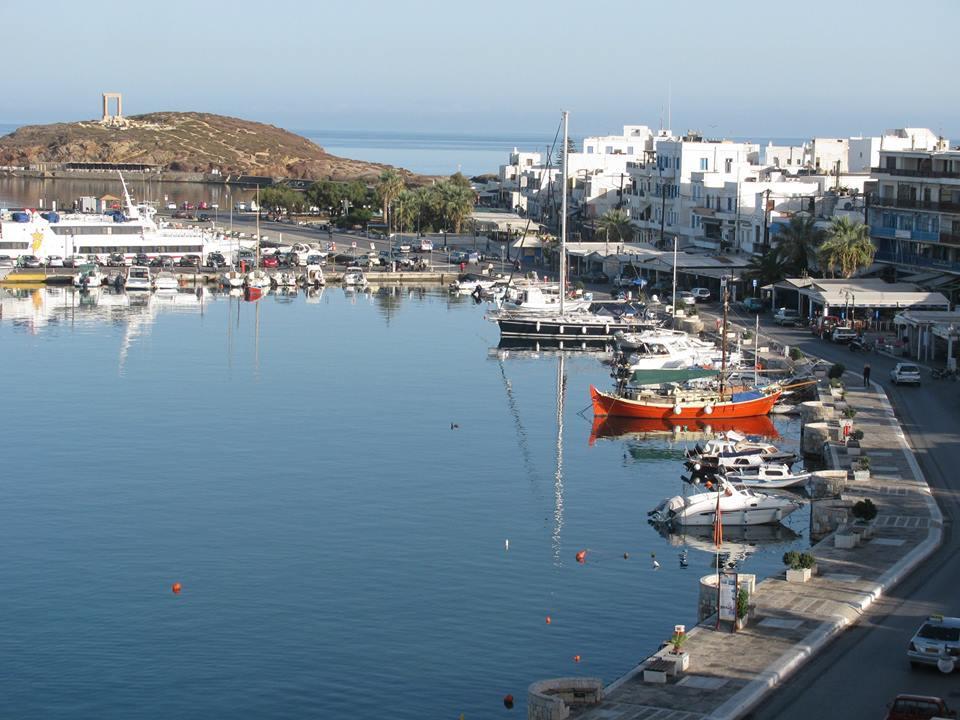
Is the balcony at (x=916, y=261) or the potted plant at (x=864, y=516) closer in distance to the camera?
the potted plant at (x=864, y=516)

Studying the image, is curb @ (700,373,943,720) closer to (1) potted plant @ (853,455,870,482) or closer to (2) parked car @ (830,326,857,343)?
A: (1) potted plant @ (853,455,870,482)

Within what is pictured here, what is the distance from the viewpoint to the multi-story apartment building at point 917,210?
90.0m

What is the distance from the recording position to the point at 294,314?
105m

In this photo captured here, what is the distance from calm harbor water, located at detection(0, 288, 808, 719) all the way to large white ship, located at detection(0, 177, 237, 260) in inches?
1639

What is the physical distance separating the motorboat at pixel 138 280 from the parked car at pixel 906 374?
62796 mm

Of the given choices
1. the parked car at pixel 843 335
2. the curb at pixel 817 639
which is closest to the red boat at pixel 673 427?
the parked car at pixel 843 335

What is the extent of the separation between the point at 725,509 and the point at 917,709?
21.8 m

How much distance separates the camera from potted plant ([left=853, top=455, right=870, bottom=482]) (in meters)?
50.3

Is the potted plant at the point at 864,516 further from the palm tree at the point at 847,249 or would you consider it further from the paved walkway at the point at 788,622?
the palm tree at the point at 847,249

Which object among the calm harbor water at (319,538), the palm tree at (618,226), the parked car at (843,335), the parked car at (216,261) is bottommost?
the calm harbor water at (319,538)

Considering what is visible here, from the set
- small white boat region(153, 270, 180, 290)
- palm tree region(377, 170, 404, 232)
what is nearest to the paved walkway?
small white boat region(153, 270, 180, 290)

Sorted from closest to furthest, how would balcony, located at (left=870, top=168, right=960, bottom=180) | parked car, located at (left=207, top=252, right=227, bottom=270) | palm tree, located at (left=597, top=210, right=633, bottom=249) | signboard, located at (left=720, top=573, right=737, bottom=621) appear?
signboard, located at (left=720, top=573, right=737, bottom=621) → balcony, located at (left=870, top=168, right=960, bottom=180) → parked car, located at (left=207, top=252, right=227, bottom=270) → palm tree, located at (left=597, top=210, right=633, bottom=249)

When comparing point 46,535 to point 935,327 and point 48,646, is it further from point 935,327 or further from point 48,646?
point 935,327

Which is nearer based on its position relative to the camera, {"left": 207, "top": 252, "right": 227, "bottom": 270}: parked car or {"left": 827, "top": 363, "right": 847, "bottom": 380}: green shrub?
{"left": 827, "top": 363, "right": 847, "bottom": 380}: green shrub
